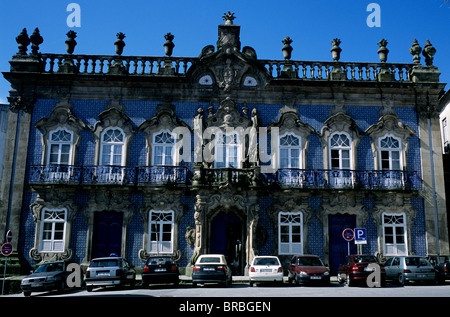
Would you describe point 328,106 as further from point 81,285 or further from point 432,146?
point 81,285

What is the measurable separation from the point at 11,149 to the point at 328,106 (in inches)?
616

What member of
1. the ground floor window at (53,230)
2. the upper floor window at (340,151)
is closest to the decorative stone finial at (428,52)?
the upper floor window at (340,151)

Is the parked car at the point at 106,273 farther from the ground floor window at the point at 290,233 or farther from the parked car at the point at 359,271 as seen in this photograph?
the parked car at the point at 359,271

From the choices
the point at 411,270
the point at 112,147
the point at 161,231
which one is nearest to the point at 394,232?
the point at 411,270

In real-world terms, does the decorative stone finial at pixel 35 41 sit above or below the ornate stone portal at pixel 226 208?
above

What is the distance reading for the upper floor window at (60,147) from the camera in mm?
20969

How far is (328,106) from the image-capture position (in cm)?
2180

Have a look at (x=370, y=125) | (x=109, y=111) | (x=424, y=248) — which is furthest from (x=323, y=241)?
(x=109, y=111)

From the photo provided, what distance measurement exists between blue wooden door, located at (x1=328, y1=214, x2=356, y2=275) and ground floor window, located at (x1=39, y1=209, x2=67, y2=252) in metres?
12.5

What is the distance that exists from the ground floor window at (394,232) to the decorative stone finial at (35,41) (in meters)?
19.1

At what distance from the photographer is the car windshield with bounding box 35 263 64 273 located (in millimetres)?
15477

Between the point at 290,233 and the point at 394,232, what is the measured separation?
196 inches

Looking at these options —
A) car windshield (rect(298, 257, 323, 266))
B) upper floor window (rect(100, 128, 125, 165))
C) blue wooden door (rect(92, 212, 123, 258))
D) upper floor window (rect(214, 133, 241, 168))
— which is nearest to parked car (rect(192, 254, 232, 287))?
car windshield (rect(298, 257, 323, 266))

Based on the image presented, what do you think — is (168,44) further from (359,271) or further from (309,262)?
(359,271)
